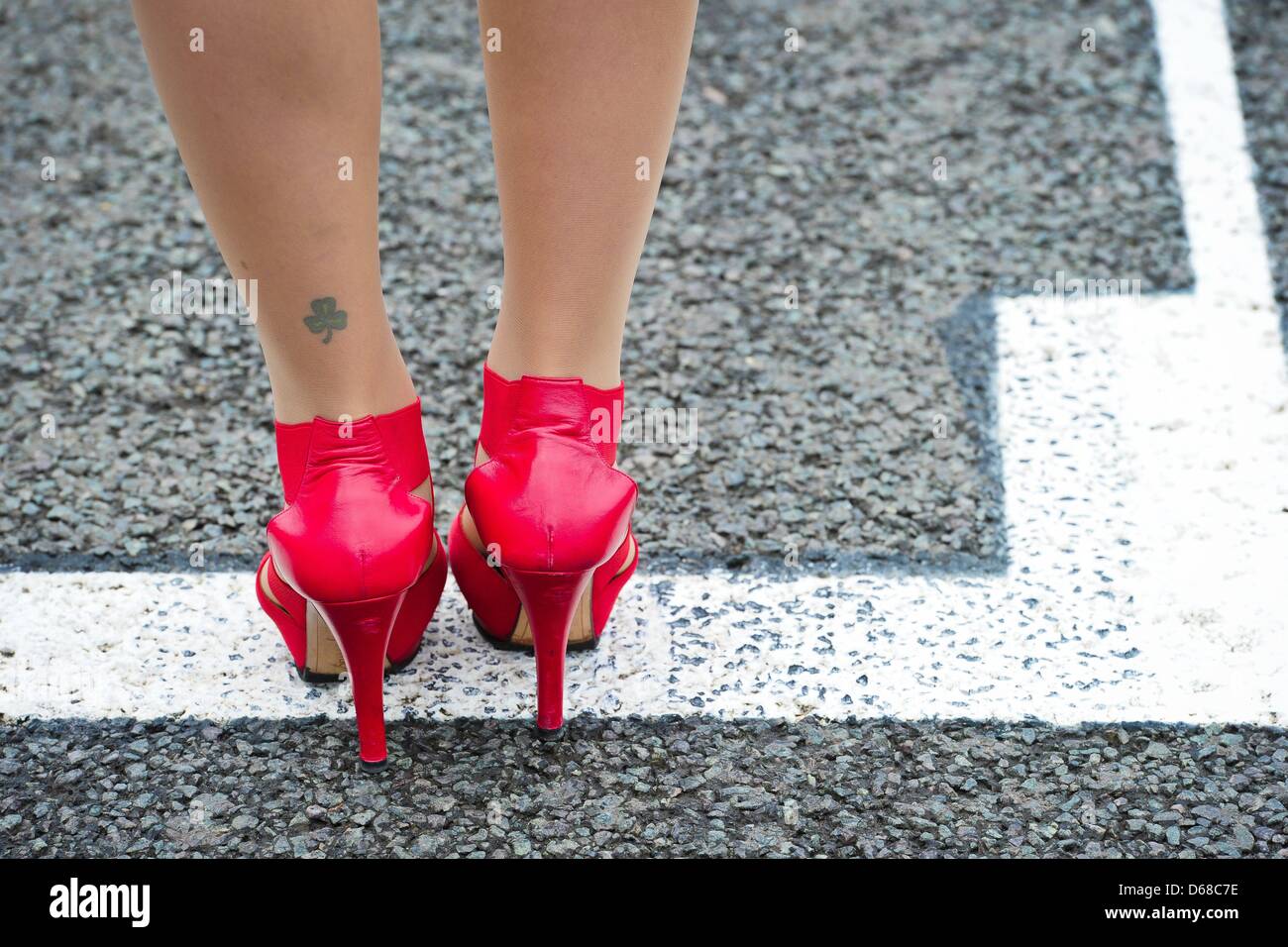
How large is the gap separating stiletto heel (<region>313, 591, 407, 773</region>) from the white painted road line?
0.10 m

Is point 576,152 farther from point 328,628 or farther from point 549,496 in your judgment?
point 328,628

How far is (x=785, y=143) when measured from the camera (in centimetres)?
244

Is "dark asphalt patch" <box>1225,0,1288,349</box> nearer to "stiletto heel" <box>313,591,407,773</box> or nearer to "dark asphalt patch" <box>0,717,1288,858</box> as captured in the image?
"dark asphalt patch" <box>0,717,1288,858</box>

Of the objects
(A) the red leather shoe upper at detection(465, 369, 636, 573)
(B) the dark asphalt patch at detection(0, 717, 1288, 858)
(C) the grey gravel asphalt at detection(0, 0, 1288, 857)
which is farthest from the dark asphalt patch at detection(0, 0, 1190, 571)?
(A) the red leather shoe upper at detection(465, 369, 636, 573)

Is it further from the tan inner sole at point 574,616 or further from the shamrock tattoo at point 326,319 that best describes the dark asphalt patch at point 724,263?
the shamrock tattoo at point 326,319

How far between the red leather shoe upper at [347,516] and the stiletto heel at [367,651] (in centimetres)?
2

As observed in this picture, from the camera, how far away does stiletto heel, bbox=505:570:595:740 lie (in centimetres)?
130

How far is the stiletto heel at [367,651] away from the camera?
1.28 m

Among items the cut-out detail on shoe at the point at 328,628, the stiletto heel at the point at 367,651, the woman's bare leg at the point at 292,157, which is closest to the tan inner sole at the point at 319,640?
the cut-out detail on shoe at the point at 328,628
